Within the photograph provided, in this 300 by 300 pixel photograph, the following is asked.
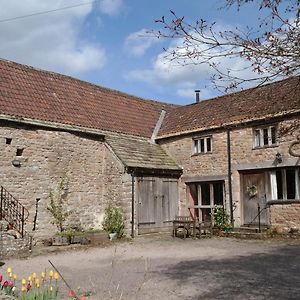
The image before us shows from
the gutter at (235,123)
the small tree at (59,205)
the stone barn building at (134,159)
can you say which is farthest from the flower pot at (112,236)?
the gutter at (235,123)

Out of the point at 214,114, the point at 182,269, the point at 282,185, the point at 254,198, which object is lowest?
the point at 182,269

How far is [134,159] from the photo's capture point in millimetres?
16844

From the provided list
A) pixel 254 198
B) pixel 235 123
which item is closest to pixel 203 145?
pixel 235 123

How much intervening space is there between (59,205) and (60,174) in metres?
1.25

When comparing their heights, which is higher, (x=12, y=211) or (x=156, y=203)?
(x=156, y=203)

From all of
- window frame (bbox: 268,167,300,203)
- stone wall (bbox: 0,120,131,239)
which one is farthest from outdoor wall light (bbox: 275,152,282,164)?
stone wall (bbox: 0,120,131,239)

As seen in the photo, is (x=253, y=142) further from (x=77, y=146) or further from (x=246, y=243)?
(x=77, y=146)

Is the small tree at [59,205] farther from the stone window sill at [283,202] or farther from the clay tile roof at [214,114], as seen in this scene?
the stone window sill at [283,202]

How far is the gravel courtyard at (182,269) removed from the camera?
695 centimetres

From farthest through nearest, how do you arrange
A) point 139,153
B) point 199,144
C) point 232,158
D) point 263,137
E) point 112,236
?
point 199,144
point 139,153
point 232,158
point 263,137
point 112,236

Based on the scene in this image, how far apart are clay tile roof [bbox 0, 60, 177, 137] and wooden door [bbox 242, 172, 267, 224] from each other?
6.04 metres

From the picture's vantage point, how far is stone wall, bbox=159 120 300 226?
15352 mm

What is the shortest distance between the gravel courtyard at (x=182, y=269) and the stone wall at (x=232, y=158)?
9.86 ft

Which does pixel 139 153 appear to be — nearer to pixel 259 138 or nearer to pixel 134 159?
pixel 134 159
